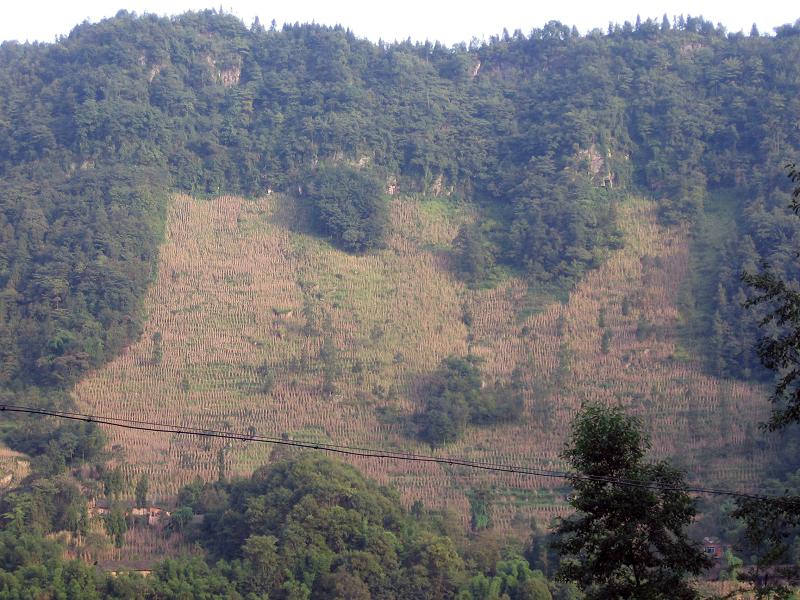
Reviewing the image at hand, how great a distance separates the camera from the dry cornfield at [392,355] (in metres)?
31.6

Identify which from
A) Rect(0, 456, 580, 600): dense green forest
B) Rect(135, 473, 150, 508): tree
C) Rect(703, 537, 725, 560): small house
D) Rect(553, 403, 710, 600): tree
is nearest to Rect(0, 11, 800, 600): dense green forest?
Rect(135, 473, 150, 508): tree

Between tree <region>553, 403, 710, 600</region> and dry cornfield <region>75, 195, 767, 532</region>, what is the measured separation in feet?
56.9

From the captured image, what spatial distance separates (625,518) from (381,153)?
36.5 metres

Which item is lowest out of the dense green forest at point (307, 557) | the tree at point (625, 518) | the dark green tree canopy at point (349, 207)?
the dense green forest at point (307, 557)

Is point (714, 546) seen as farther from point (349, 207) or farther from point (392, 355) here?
point (349, 207)

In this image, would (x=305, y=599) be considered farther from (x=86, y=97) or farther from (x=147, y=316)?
→ (x=86, y=97)

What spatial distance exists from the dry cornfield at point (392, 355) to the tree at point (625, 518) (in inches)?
683

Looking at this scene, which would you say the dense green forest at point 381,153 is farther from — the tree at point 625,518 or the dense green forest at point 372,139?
the tree at point 625,518

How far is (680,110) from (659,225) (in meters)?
6.11

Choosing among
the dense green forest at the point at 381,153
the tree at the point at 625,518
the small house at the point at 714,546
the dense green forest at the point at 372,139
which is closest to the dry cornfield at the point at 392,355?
the dense green forest at the point at 381,153

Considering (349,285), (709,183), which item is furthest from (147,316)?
(709,183)

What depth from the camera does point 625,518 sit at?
11.6 meters

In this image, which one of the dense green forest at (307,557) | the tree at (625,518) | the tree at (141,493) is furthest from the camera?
the tree at (141,493)

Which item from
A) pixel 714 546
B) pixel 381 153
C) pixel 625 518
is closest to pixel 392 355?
pixel 381 153
